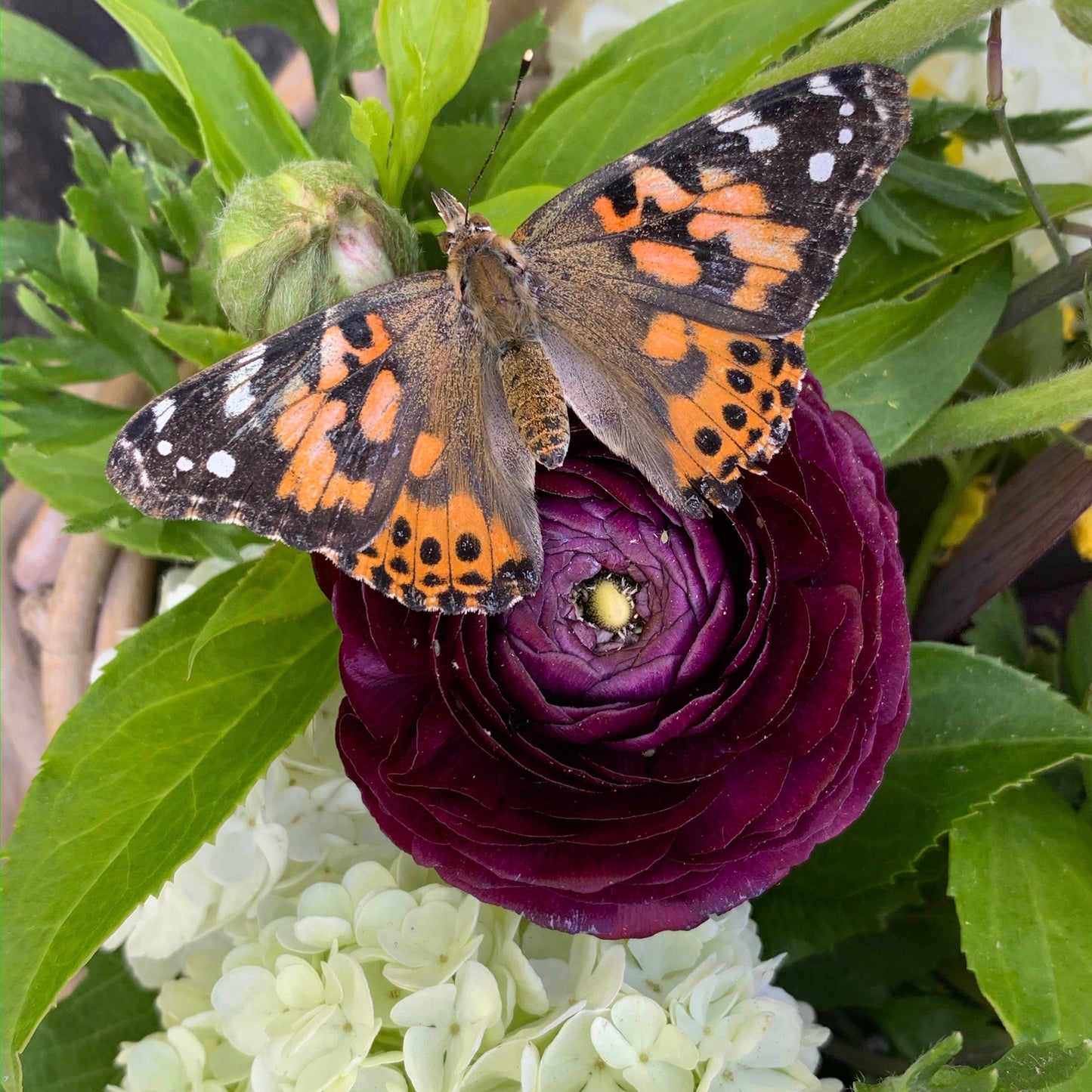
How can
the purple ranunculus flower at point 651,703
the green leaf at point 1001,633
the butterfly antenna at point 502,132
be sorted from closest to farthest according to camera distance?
the purple ranunculus flower at point 651,703
the butterfly antenna at point 502,132
the green leaf at point 1001,633

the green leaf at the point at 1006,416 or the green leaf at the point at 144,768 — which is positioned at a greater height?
the green leaf at the point at 144,768

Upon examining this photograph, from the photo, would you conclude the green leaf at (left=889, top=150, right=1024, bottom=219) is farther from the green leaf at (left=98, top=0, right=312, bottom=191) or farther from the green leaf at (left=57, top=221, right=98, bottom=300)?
the green leaf at (left=57, top=221, right=98, bottom=300)

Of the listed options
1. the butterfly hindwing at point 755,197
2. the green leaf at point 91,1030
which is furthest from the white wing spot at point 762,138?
the green leaf at point 91,1030

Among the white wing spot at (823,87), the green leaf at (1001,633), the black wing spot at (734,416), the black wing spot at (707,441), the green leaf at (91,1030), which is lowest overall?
the green leaf at (1001,633)

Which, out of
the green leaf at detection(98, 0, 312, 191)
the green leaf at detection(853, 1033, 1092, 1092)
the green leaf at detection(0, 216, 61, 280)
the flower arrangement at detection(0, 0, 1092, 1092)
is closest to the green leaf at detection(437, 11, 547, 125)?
the flower arrangement at detection(0, 0, 1092, 1092)

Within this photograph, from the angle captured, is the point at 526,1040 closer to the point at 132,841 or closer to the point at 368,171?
the point at 132,841

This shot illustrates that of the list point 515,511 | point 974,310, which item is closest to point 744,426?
point 515,511

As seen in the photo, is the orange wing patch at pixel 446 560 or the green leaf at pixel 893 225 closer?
the orange wing patch at pixel 446 560

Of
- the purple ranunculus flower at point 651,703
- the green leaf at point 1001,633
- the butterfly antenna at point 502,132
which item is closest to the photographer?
the purple ranunculus flower at point 651,703

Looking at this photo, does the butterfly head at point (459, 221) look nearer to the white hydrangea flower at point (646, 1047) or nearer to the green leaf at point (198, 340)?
the green leaf at point (198, 340)
